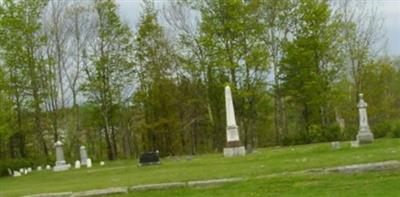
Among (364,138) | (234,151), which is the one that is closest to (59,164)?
(234,151)

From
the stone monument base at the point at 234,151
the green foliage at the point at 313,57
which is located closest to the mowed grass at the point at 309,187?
the stone monument base at the point at 234,151

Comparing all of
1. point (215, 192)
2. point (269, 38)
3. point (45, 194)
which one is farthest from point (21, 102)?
point (215, 192)

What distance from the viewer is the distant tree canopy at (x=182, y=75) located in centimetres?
4428

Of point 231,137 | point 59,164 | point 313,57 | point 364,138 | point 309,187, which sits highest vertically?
point 313,57

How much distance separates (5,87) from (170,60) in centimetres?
1171

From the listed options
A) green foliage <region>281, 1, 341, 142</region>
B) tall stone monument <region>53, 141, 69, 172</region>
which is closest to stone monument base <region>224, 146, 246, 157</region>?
tall stone monument <region>53, 141, 69, 172</region>

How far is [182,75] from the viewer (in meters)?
48.2

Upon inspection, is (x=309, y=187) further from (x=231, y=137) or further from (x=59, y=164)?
(x=59, y=164)

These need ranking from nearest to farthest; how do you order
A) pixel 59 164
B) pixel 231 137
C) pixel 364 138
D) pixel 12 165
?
pixel 364 138
pixel 231 137
pixel 59 164
pixel 12 165

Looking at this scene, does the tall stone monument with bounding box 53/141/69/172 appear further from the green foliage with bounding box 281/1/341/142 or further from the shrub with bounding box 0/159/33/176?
the green foliage with bounding box 281/1/341/142

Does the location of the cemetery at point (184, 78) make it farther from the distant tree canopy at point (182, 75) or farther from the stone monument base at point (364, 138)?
the stone monument base at point (364, 138)

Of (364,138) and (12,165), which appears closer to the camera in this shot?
(364,138)

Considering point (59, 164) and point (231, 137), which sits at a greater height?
point (231, 137)

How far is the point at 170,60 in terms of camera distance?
47875mm
